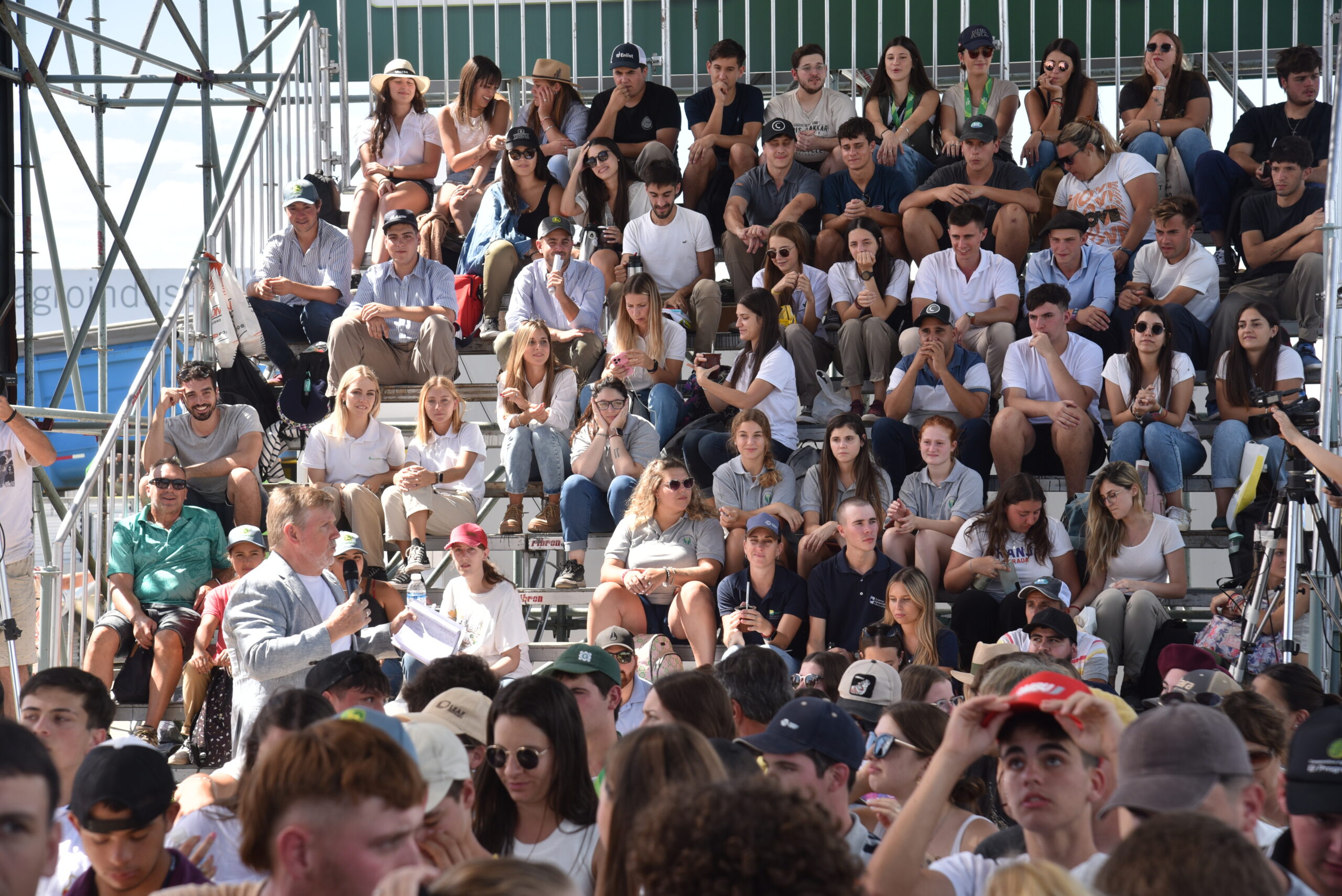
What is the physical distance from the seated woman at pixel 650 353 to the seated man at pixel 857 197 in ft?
4.19

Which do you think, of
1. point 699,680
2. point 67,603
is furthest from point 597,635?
point 699,680

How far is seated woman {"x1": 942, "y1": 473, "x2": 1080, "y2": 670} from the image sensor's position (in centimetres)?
677

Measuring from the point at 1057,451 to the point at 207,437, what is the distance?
4759mm

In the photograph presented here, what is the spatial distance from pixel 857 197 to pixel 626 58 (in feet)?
6.61

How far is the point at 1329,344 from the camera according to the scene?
5.96m

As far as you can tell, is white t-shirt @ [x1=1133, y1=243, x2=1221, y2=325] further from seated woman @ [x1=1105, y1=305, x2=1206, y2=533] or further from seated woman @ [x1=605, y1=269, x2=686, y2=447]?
seated woman @ [x1=605, y1=269, x2=686, y2=447]

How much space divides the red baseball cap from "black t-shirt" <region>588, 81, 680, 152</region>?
4109 mm

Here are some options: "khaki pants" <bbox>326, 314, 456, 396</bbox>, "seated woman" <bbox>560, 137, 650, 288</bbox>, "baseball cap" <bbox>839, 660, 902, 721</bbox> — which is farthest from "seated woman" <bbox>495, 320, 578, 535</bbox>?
"baseball cap" <bbox>839, 660, 902, 721</bbox>

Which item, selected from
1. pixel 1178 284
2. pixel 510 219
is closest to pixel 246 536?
pixel 510 219

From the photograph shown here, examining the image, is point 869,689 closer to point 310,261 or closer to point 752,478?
point 752,478

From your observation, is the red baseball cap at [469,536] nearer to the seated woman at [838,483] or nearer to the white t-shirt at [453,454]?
the white t-shirt at [453,454]

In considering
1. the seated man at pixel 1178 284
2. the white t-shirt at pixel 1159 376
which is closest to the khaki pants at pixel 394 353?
the white t-shirt at pixel 1159 376

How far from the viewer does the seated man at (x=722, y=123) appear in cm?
959

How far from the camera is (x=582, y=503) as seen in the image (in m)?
7.52
